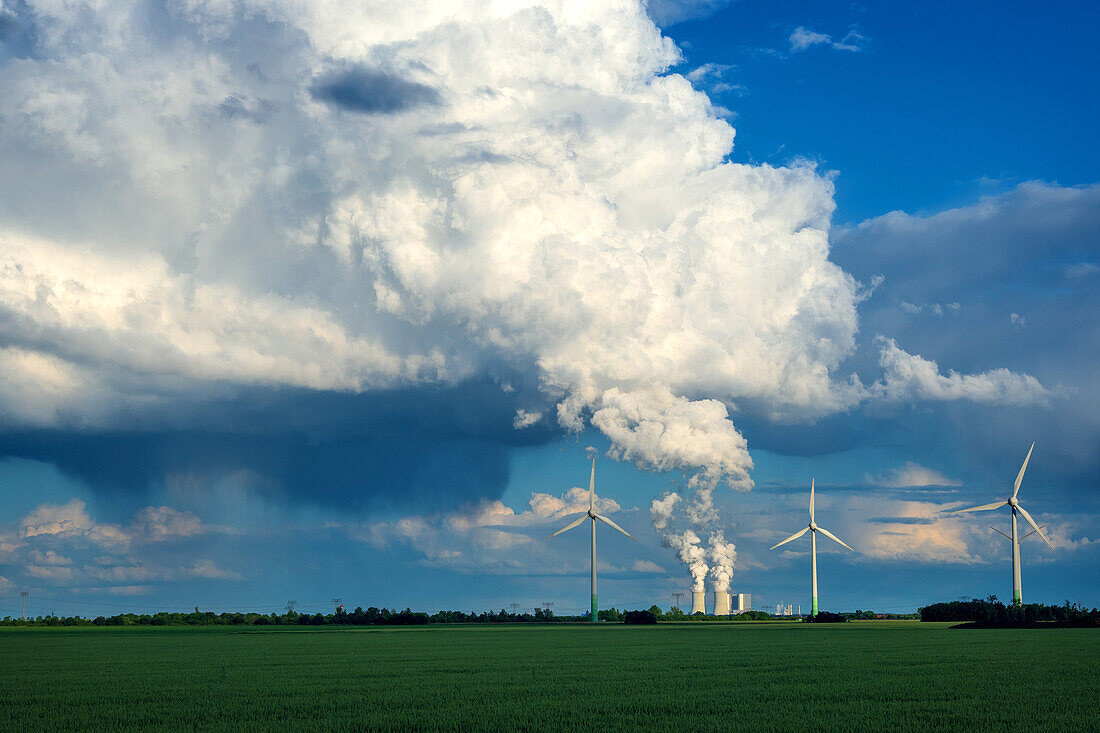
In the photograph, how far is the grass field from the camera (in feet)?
112

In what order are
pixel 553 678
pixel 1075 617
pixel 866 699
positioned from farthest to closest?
1. pixel 1075 617
2. pixel 553 678
3. pixel 866 699

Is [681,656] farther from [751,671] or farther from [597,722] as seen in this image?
[597,722]

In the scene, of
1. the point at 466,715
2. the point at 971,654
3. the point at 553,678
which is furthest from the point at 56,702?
the point at 971,654

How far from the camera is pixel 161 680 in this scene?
53812mm

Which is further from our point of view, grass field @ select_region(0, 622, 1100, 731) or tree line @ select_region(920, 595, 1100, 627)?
tree line @ select_region(920, 595, 1100, 627)

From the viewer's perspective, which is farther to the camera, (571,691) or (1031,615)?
(1031,615)

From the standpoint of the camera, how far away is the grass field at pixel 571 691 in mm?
34156

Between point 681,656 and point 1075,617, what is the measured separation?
102110 millimetres

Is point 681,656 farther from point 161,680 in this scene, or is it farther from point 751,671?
point 161,680

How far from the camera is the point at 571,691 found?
45.1 m

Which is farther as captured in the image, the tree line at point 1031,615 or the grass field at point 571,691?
the tree line at point 1031,615

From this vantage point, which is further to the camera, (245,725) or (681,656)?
(681,656)

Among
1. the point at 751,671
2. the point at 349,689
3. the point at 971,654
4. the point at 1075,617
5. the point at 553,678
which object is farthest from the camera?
the point at 1075,617

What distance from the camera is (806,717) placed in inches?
1367
